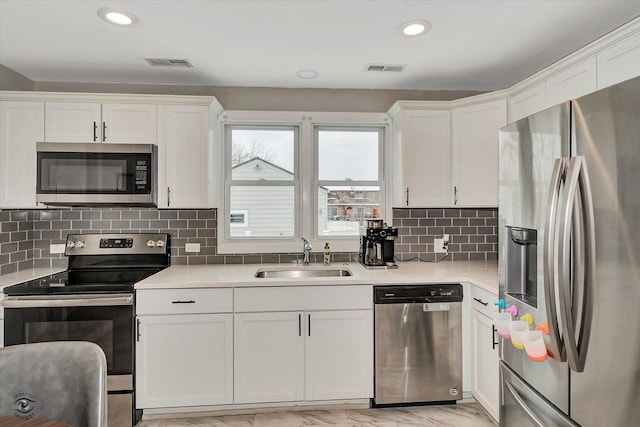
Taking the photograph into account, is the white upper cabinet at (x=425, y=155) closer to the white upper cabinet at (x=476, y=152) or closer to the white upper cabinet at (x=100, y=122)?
the white upper cabinet at (x=476, y=152)

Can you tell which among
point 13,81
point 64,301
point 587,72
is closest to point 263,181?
point 64,301

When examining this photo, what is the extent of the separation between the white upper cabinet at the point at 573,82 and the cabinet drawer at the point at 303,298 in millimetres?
1654

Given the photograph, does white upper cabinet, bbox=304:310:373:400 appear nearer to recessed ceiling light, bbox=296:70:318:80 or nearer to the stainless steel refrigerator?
the stainless steel refrigerator

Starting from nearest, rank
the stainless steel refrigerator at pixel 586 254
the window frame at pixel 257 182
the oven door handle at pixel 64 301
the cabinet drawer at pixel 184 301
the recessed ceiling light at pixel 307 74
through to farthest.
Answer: the stainless steel refrigerator at pixel 586 254 < the oven door handle at pixel 64 301 < the cabinet drawer at pixel 184 301 < the recessed ceiling light at pixel 307 74 < the window frame at pixel 257 182

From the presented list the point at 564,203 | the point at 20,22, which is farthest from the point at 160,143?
the point at 564,203

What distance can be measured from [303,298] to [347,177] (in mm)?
1251

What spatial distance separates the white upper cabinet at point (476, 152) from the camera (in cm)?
272

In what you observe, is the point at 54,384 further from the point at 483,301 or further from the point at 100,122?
the point at 483,301

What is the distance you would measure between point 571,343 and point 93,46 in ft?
9.62

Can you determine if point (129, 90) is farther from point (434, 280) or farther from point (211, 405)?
point (434, 280)

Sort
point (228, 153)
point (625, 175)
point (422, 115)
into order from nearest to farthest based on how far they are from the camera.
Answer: point (625, 175) → point (422, 115) → point (228, 153)

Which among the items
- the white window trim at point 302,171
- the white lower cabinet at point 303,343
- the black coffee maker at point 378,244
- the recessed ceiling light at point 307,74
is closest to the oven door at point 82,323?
the white lower cabinet at point 303,343

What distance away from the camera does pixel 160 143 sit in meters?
2.68

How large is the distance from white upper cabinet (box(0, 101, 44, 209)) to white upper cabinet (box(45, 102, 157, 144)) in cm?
10
